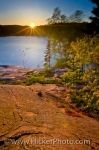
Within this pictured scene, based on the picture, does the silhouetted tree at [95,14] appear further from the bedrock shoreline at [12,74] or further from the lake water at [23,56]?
the bedrock shoreline at [12,74]

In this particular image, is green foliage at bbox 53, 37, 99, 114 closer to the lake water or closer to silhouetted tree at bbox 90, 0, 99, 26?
the lake water

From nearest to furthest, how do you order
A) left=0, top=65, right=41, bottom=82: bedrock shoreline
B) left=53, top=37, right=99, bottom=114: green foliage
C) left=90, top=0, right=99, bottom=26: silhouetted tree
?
left=53, top=37, right=99, bottom=114: green foliage → left=0, top=65, right=41, bottom=82: bedrock shoreline → left=90, top=0, right=99, bottom=26: silhouetted tree


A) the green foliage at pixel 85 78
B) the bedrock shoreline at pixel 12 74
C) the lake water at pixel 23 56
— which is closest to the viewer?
the green foliage at pixel 85 78

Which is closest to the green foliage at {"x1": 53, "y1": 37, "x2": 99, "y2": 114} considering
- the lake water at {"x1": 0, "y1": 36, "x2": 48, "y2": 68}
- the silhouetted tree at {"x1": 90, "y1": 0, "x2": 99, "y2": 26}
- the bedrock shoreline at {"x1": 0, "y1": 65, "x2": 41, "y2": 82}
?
the bedrock shoreline at {"x1": 0, "y1": 65, "x2": 41, "y2": 82}

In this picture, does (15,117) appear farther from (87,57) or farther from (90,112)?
(87,57)

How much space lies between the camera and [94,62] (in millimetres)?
10883

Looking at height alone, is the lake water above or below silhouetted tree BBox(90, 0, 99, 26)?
below

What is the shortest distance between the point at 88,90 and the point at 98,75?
25.6 inches

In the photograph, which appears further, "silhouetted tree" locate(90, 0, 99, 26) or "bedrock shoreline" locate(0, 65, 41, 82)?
"silhouetted tree" locate(90, 0, 99, 26)

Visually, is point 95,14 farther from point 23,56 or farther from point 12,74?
point 12,74

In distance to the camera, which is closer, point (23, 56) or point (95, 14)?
point (23, 56)

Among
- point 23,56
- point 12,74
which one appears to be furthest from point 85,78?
point 23,56

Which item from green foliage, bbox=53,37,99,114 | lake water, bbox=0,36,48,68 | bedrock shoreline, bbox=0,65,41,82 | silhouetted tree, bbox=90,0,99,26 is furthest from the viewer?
silhouetted tree, bbox=90,0,99,26

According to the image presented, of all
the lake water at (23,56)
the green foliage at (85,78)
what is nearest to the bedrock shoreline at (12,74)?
the green foliage at (85,78)
